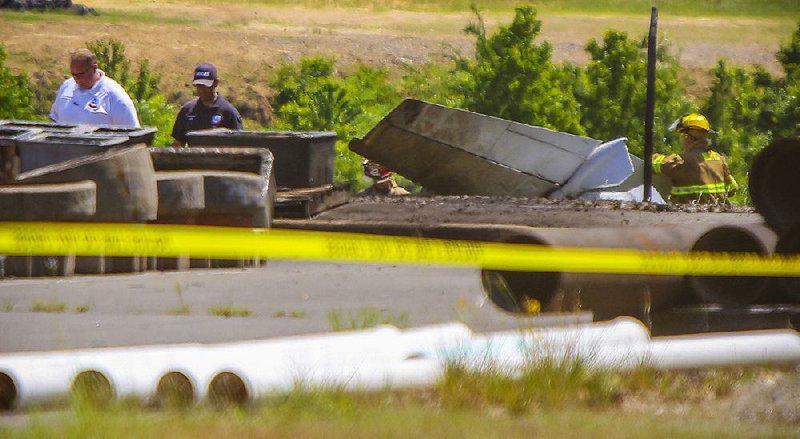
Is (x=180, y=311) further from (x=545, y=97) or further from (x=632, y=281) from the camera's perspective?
(x=545, y=97)

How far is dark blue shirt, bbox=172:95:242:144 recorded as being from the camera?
13359mm

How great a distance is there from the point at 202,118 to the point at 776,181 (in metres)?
5.81

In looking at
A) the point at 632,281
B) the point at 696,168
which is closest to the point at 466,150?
the point at 696,168

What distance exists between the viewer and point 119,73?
5066 cm

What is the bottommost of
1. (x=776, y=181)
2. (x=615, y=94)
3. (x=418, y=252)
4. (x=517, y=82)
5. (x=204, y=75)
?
(x=615, y=94)

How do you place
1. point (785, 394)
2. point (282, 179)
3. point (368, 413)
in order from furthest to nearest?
point (282, 179)
point (785, 394)
point (368, 413)

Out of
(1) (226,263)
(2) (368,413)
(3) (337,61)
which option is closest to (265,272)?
(1) (226,263)

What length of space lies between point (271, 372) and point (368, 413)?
1.54 ft

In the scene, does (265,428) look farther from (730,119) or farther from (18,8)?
(18,8)

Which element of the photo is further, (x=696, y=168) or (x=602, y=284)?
(x=696, y=168)

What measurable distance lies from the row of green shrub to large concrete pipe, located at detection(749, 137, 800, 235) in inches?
631

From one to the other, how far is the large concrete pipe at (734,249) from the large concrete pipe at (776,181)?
1.17ft

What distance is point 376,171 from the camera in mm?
17734

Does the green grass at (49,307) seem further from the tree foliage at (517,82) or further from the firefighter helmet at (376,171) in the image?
the tree foliage at (517,82)
